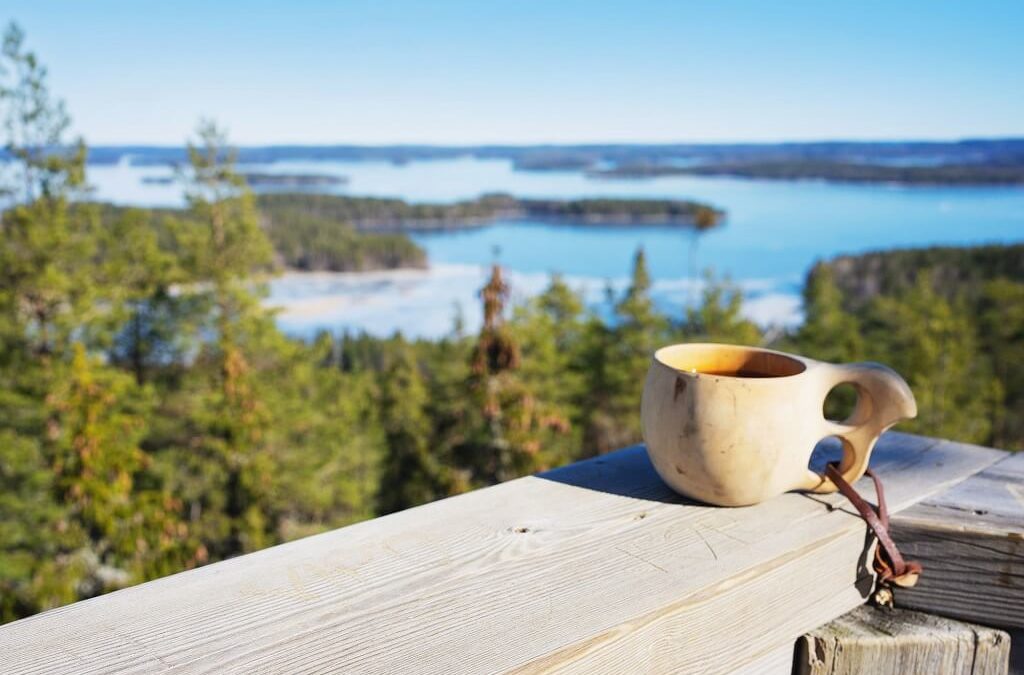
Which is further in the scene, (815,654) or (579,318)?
(579,318)

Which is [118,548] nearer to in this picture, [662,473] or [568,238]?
[662,473]

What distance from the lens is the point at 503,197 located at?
9056cm

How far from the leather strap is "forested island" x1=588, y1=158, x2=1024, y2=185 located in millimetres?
75244

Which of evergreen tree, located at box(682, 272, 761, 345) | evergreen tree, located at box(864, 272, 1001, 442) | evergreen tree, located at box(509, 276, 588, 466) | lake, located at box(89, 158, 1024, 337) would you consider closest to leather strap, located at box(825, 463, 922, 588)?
evergreen tree, located at box(509, 276, 588, 466)

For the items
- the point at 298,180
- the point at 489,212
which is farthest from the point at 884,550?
the point at 298,180

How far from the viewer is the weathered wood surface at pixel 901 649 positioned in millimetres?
1114

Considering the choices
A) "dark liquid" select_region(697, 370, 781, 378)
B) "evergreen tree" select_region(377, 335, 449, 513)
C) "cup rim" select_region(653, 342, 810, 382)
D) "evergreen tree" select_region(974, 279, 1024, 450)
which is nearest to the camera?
"cup rim" select_region(653, 342, 810, 382)

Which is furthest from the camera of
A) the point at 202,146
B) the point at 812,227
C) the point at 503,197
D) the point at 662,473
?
the point at 503,197

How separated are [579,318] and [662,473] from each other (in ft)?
77.5

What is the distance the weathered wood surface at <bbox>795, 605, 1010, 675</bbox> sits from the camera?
111 cm

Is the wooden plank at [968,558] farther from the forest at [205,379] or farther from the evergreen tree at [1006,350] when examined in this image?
the evergreen tree at [1006,350]

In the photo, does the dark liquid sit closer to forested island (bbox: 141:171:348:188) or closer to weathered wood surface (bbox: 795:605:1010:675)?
weathered wood surface (bbox: 795:605:1010:675)

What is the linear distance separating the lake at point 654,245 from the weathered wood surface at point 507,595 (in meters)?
32.2

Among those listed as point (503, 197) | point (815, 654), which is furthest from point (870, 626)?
point (503, 197)
